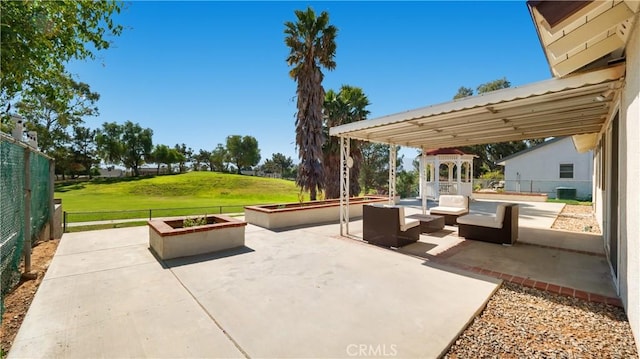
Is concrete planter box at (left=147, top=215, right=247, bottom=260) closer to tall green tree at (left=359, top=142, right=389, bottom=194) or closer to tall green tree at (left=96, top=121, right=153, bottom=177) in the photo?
tall green tree at (left=359, top=142, right=389, bottom=194)

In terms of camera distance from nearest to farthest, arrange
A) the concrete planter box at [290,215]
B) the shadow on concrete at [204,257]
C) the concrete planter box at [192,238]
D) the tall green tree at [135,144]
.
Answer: the shadow on concrete at [204,257] → the concrete planter box at [192,238] → the concrete planter box at [290,215] → the tall green tree at [135,144]

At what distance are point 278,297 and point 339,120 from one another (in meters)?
14.3

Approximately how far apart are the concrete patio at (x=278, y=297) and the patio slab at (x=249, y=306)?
0.01 m

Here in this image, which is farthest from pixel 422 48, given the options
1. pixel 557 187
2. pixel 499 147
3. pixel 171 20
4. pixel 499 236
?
pixel 499 147

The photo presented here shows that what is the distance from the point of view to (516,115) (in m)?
5.46

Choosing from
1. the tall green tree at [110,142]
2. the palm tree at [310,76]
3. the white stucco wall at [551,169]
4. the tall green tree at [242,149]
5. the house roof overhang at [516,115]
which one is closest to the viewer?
the house roof overhang at [516,115]

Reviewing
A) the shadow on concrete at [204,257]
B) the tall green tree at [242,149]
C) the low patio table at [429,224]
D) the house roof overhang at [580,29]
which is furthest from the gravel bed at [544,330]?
the tall green tree at [242,149]

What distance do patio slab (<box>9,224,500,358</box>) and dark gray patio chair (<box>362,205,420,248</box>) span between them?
1.95 ft

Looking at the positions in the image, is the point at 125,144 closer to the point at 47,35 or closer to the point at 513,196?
the point at 47,35

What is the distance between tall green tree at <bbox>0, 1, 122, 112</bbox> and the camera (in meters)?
2.65

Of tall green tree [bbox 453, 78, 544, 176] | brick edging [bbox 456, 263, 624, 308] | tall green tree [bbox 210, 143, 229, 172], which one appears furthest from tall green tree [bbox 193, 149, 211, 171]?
brick edging [bbox 456, 263, 624, 308]

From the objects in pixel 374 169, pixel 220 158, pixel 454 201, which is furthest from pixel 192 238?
pixel 220 158

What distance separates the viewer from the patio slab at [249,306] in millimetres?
2598

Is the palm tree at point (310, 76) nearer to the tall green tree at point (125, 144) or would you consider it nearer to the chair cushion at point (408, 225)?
the chair cushion at point (408, 225)
